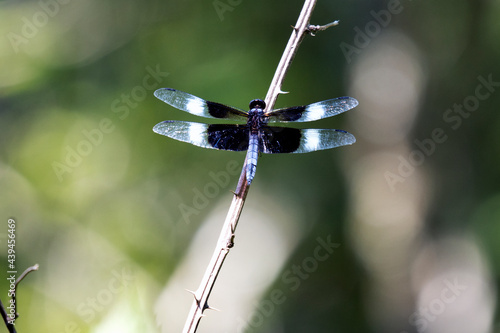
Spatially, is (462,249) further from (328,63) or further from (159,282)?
(159,282)

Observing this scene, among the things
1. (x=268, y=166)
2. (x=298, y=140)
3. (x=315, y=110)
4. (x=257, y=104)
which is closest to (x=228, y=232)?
(x=257, y=104)

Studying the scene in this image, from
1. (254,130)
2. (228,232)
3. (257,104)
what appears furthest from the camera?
(254,130)

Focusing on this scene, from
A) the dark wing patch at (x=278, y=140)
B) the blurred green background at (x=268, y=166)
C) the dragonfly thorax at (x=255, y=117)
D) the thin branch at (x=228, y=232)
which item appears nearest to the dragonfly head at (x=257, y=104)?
the dragonfly thorax at (x=255, y=117)

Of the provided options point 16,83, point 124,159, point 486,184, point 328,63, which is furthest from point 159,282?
point 486,184

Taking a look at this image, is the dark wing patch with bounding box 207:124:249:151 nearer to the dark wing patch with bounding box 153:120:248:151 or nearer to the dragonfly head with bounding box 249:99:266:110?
the dark wing patch with bounding box 153:120:248:151

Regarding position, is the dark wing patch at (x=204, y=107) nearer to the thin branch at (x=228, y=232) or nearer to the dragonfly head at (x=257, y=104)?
the dragonfly head at (x=257, y=104)

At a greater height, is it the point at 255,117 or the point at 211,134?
the point at 255,117

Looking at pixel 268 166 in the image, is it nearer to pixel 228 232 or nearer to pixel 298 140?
pixel 298 140
